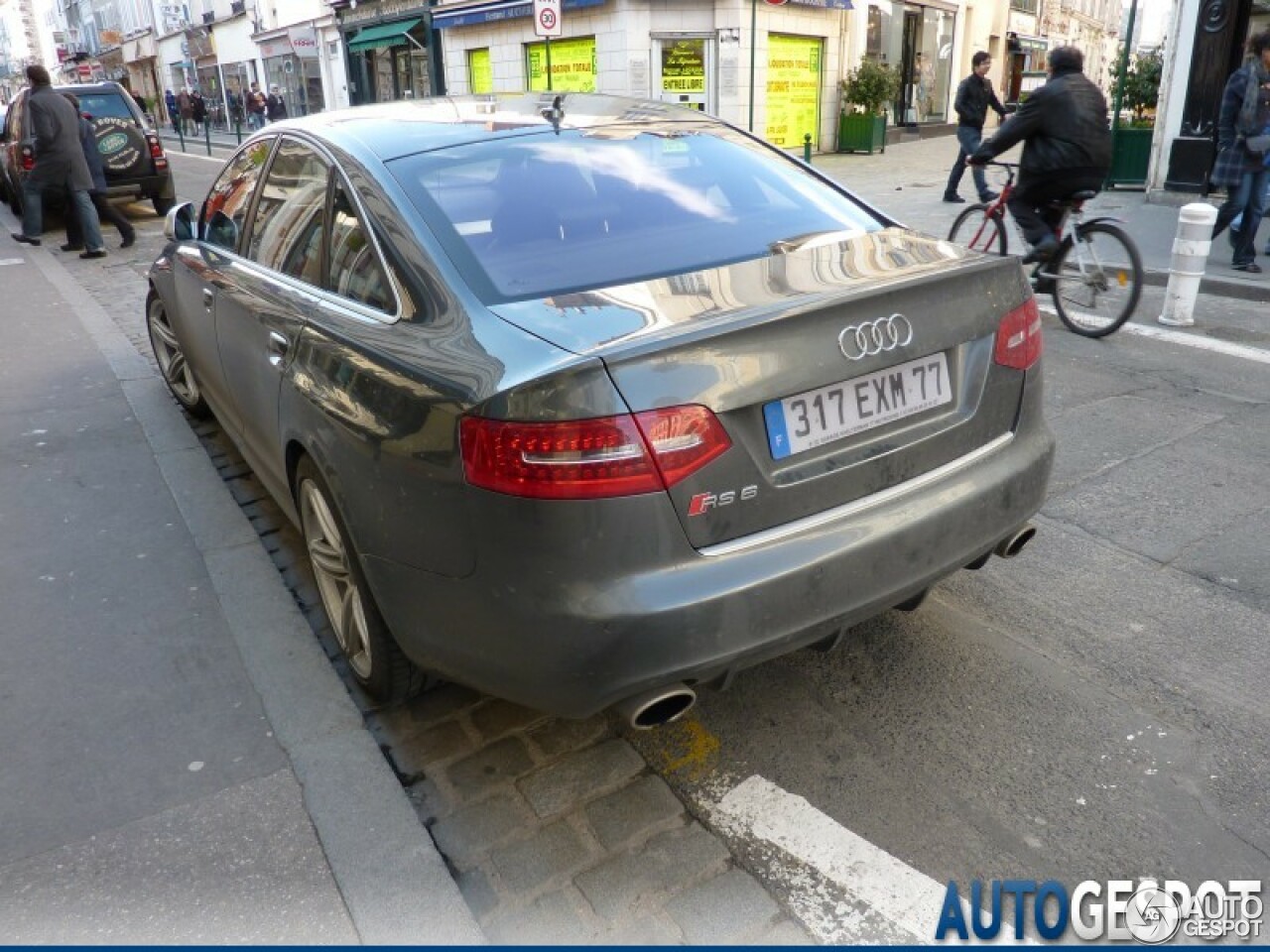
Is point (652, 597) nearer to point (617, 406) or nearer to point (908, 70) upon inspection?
point (617, 406)

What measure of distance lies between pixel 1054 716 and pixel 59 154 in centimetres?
1206

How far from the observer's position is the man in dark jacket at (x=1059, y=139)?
669 centimetres

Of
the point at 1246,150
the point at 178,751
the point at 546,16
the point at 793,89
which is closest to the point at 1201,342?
the point at 1246,150

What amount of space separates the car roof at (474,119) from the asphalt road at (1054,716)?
1851 mm

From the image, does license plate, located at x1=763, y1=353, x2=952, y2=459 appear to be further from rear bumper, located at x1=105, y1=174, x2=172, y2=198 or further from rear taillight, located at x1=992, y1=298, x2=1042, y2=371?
rear bumper, located at x1=105, y1=174, x2=172, y2=198

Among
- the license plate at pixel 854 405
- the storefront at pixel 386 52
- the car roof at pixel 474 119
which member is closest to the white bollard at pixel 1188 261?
the car roof at pixel 474 119

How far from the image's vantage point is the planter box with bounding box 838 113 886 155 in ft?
75.9

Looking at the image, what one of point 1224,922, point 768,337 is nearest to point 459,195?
point 768,337

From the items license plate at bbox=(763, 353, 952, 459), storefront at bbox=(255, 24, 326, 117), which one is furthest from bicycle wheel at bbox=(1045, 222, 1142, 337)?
storefront at bbox=(255, 24, 326, 117)

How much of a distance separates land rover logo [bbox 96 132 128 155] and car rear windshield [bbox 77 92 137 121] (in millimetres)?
296

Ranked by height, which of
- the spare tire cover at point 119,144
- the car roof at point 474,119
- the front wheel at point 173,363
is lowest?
the front wheel at point 173,363

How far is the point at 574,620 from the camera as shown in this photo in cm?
210

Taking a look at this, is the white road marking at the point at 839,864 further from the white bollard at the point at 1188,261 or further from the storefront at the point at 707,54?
the storefront at the point at 707,54

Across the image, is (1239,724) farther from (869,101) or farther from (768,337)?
(869,101)
